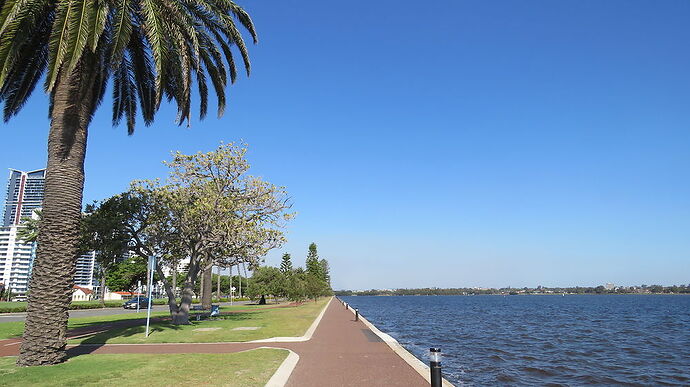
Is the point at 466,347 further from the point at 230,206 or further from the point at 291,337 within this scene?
the point at 230,206

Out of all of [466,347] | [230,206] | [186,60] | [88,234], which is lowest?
[466,347]

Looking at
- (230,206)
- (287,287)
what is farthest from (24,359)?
(287,287)

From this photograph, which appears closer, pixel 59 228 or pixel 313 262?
pixel 59 228

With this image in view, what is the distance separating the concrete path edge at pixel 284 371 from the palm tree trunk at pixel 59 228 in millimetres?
6253

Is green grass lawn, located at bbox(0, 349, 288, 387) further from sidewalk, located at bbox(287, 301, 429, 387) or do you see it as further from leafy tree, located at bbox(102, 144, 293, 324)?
leafy tree, located at bbox(102, 144, 293, 324)

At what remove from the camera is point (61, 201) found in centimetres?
1297

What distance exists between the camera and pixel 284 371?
10891 millimetres

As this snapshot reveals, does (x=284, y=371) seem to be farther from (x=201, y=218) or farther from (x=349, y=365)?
(x=201, y=218)

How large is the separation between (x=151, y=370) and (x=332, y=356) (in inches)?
211

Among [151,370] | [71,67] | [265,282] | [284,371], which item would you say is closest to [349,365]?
[284,371]

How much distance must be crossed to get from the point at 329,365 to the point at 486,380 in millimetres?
6351

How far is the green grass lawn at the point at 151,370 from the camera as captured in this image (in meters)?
9.62

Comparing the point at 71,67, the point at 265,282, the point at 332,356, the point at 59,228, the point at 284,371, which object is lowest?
the point at 332,356

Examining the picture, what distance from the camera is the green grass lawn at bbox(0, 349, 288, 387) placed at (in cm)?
962
